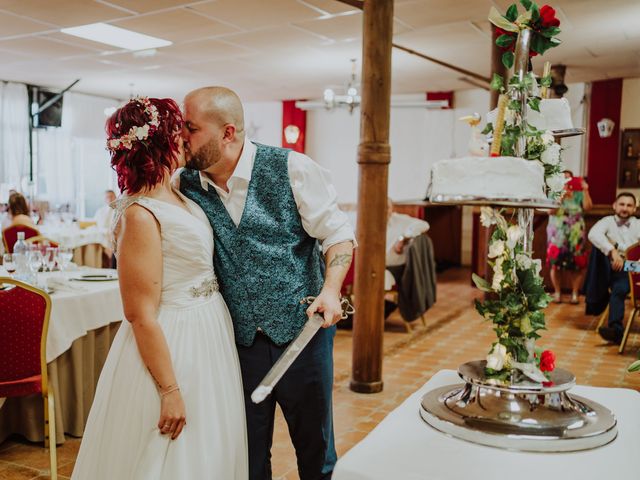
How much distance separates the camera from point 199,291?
6.20ft

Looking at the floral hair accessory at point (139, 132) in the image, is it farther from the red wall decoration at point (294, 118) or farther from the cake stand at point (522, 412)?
the red wall decoration at point (294, 118)

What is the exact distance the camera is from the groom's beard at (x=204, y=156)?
1.90m

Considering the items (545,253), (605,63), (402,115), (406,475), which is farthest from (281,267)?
(402,115)

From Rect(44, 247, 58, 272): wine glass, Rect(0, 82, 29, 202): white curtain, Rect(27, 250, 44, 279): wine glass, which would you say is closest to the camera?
Rect(27, 250, 44, 279): wine glass

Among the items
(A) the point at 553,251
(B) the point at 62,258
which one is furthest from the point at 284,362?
(A) the point at 553,251

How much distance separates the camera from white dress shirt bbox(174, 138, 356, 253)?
198cm

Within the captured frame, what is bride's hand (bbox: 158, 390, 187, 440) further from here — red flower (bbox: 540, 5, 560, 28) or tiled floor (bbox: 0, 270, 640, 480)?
tiled floor (bbox: 0, 270, 640, 480)

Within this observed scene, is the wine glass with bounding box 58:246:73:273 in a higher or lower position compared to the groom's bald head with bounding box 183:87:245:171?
lower

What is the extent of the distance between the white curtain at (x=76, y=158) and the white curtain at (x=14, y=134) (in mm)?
326

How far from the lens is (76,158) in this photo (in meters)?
12.5

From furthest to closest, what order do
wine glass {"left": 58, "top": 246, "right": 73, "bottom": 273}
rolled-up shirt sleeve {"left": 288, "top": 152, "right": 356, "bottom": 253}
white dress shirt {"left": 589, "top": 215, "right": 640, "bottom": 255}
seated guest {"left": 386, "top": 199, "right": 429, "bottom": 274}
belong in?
white dress shirt {"left": 589, "top": 215, "right": 640, "bottom": 255} < seated guest {"left": 386, "top": 199, "right": 429, "bottom": 274} < wine glass {"left": 58, "top": 246, "right": 73, "bottom": 273} < rolled-up shirt sleeve {"left": 288, "top": 152, "right": 356, "bottom": 253}

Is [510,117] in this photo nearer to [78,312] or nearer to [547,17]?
[547,17]

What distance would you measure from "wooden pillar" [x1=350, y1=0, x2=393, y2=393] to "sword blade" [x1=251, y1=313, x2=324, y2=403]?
2667mm

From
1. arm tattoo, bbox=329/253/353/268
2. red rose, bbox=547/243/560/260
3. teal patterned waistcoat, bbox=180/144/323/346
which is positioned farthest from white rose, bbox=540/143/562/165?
red rose, bbox=547/243/560/260
